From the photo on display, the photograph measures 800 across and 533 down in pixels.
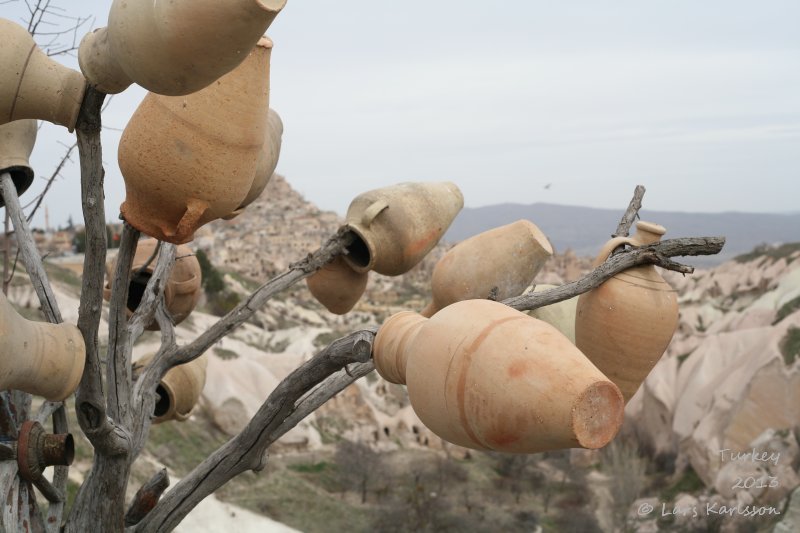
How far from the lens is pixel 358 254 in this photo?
4230 millimetres

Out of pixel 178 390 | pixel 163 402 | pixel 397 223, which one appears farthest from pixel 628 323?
pixel 163 402

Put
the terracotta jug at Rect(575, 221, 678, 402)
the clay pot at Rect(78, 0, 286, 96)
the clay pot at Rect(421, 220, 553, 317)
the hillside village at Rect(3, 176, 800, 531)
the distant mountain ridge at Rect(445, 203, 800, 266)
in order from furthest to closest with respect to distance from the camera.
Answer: the distant mountain ridge at Rect(445, 203, 800, 266)
the hillside village at Rect(3, 176, 800, 531)
the clay pot at Rect(421, 220, 553, 317)
the terracotta jug at Rect(575, 221, 678, 402)
the clay pot at Rect(78, 0, 286, 96)

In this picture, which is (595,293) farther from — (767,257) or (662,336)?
(767,257)

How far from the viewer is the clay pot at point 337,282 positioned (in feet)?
14.0

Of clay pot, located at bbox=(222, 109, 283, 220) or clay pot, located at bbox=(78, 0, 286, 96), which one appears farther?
clay pot, located at bbox=(222, 109, 283, 220)

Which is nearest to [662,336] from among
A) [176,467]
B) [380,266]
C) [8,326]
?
[380,266]

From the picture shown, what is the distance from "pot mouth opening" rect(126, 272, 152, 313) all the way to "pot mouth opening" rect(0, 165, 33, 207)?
97cm

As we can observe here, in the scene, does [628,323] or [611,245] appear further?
[611,245]

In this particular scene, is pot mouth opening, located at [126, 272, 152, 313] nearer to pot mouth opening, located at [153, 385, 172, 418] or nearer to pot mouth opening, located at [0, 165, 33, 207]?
pot mouth opening, located at [153, 385, 172, 418]

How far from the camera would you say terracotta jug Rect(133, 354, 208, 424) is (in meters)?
4.89

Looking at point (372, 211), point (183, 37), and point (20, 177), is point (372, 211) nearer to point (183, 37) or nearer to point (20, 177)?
point (20, 177)

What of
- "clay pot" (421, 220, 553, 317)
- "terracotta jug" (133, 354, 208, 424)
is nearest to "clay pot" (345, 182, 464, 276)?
"clay pot" (421, 220, 553, 317)

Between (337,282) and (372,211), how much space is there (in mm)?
547

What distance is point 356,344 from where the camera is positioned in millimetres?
2748
